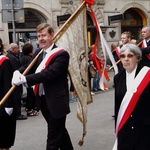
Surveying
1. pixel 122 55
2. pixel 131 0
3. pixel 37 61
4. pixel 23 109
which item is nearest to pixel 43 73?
pixel 37 61

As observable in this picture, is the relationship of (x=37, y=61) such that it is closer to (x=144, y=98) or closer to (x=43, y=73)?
(x=43, y=73)

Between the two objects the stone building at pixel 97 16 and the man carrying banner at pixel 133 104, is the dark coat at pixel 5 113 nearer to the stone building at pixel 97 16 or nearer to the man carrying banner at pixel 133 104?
the man carrying banner at pixel 133 104

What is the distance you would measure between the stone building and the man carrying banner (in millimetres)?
11048

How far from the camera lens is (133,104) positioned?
3213 millimetres

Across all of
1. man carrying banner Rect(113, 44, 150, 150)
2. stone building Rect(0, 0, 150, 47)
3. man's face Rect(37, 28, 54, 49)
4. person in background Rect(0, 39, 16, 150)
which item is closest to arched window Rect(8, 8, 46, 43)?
stone building Rect(0, 0, 150, 47)

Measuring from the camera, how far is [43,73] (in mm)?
3549

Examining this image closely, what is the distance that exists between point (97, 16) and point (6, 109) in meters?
14.8

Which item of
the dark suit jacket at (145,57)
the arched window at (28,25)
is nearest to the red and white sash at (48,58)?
the dark suit jacket at (145,57)

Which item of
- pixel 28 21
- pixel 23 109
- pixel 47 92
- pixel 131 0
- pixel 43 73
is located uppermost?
pixel 131 0

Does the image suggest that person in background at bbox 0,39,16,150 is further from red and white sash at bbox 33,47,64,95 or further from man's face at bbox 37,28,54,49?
Result: man's face at bbox 37,28,54,49

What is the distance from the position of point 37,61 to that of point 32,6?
1272 cm

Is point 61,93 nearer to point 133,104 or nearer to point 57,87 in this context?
point 57,87

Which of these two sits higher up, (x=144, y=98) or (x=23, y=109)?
(x=144, y=98)

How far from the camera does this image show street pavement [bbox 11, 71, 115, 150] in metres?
5.17
